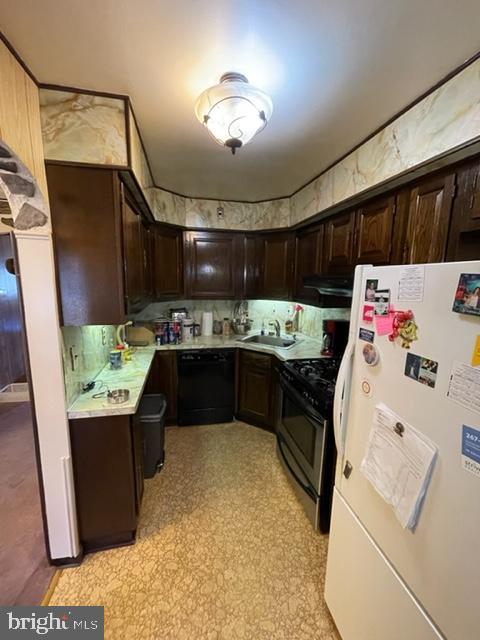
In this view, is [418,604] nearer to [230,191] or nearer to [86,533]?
[86,533]

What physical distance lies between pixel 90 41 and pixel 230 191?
1876 mm

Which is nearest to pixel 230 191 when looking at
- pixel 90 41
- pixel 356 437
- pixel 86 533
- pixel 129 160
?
pixel 129 160

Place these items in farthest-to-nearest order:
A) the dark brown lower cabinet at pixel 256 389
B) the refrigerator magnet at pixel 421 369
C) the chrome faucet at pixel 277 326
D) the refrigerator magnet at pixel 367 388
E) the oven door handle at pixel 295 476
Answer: the chrome faucet at pixel 277 326 < the dark brown lower cabinet at pixel 256 389 < the oven door handle at pixel 295 476 < the refrigerator magnet at pixel 367 388 < the refrigerator magnet at pixel 421 369

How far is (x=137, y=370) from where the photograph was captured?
224cm

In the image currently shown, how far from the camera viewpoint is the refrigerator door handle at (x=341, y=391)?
1179 mm

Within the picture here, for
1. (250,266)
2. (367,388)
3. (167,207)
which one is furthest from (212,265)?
(367,388)

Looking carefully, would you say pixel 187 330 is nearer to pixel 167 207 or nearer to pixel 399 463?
pixel 167 207

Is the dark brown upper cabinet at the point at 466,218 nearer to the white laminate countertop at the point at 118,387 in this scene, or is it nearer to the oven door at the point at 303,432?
the oven door at the point at 303,432

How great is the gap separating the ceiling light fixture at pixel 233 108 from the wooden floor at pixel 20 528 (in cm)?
262

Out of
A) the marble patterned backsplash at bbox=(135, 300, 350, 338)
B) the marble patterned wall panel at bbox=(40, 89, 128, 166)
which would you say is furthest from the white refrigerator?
the marble patterned backsplash at bbox=(135, 300, 350, 338)

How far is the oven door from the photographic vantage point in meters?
1.74

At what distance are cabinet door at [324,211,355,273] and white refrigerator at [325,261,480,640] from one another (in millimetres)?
1090

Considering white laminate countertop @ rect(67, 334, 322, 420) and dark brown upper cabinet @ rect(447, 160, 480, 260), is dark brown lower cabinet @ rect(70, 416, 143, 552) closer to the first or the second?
white laminate countertop @ rect(67, 334, 322, 420)

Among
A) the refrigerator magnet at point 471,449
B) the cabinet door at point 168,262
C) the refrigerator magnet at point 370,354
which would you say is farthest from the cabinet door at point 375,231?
the cabinet door at point 168,262
